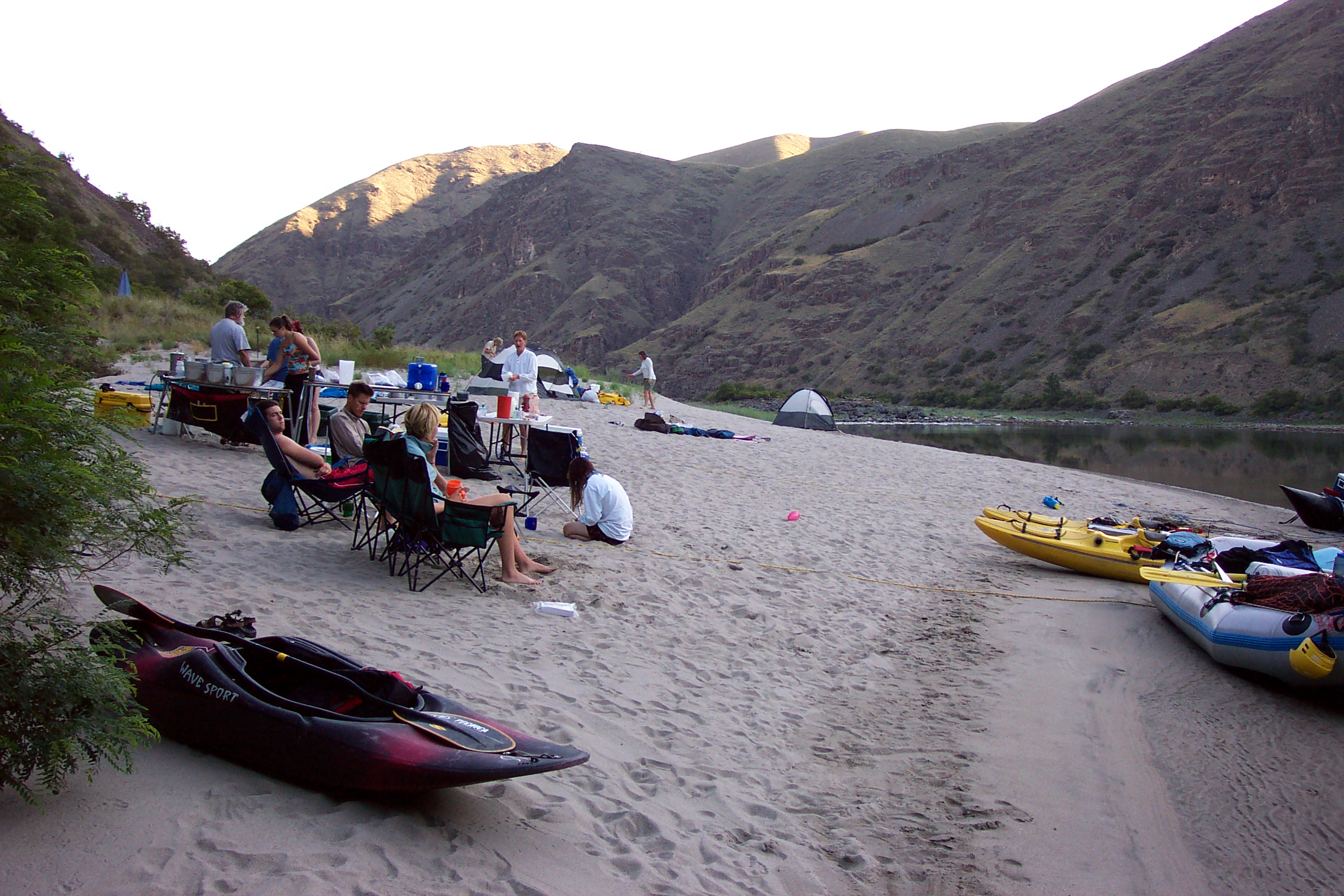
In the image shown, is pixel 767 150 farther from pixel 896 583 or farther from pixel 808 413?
pixel 896 583

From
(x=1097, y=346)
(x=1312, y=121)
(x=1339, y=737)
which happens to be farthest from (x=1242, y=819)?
(x=1312, y=121)

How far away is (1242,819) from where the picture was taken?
3719 millimetres

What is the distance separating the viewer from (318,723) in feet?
8.54

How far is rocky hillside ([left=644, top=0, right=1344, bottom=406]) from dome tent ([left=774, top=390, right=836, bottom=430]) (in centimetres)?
2495

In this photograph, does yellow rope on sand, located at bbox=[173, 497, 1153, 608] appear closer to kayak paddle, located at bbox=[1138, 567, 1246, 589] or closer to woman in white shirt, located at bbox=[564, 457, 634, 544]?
woman in white shirt, located at bbox=[564, 457, 634, 544]

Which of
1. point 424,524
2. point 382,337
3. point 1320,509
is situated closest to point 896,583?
point 424,524

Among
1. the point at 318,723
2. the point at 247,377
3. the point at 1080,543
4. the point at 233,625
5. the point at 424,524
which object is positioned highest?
the point at 247,377

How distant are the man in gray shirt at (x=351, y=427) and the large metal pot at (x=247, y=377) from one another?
4.40 ft

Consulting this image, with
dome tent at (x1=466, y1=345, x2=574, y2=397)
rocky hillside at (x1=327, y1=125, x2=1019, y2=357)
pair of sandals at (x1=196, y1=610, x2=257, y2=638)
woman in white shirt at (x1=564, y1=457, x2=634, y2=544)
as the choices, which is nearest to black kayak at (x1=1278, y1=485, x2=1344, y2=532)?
woman in white shirt at (x1=564, y1=457, x2=634, y2=544)

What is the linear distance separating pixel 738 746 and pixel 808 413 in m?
21.0

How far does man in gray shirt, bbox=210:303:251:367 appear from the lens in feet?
27.0

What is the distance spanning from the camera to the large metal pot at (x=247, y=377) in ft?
25.0

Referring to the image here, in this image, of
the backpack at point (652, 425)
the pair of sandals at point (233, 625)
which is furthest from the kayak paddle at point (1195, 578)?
the backpack at point (652, 425)

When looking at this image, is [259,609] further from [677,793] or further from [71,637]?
[677,793]
